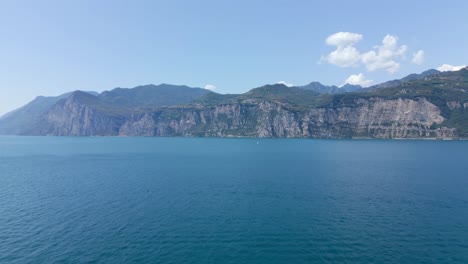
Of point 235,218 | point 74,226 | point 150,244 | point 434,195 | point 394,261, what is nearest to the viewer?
point 394,261

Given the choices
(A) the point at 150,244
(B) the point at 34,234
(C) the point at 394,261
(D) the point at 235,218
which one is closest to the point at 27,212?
(B) the point at 34,234

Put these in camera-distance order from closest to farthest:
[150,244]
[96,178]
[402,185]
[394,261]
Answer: [394,261]
[150,244]
[402,185]
[96,178]

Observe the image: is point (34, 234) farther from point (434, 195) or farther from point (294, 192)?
point (434, 195)

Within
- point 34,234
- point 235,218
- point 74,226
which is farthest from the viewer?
point 235,218

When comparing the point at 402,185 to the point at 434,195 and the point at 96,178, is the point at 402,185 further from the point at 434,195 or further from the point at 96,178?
the point at 96,178

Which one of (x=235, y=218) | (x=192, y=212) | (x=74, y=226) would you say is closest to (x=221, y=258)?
(x=235, y=218)

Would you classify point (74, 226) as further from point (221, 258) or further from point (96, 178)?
point (96, 178)

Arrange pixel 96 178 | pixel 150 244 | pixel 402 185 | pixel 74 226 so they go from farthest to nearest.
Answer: pixel 96 178, pixel 402 185, pixel 74 226, pixel 150 244

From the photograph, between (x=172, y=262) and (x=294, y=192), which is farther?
(x=294, y=192)

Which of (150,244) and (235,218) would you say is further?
(235,218)
